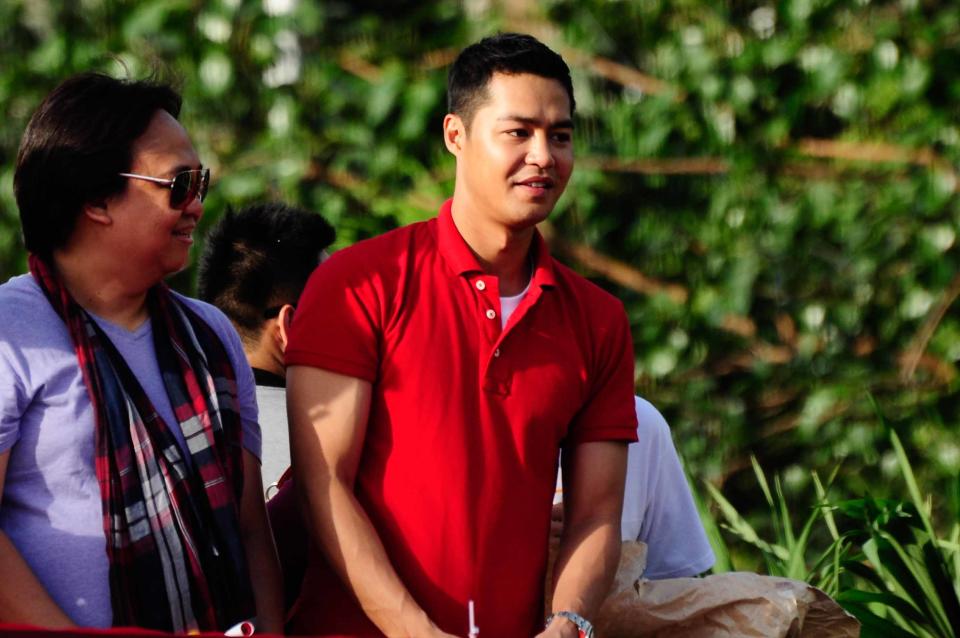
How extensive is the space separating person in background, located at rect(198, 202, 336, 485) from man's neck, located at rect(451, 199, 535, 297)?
0.82 metres

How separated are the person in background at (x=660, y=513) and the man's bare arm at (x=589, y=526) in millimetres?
370

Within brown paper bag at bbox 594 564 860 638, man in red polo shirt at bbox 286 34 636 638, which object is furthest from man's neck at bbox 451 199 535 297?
brown paper bag at bbox 594 564 860 638

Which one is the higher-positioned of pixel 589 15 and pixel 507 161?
pixel 589 15

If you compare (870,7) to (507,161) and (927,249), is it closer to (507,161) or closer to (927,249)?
(927,249)

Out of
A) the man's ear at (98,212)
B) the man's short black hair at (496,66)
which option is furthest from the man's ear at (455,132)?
the man's ear at (98,212)

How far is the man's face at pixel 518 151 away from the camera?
2.71 metres

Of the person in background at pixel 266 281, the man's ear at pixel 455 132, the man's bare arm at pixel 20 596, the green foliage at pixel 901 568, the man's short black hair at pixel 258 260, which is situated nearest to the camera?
the man's bare arm at pixel 20 596

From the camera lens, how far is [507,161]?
2.71m

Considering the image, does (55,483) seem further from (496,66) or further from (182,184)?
(496,66)

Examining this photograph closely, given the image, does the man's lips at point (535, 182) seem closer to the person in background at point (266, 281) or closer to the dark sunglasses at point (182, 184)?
the dark sunglasses at point (182, 184)

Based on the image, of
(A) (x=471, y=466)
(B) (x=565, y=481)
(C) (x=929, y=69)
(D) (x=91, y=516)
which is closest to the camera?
(D) (x=91, y=516)

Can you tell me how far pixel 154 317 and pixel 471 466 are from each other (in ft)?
1.82

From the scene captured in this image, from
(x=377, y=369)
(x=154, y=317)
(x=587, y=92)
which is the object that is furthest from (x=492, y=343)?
(x=587, y=92)

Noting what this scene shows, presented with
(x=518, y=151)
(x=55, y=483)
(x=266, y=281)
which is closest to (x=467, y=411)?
(x=518, y=151)
